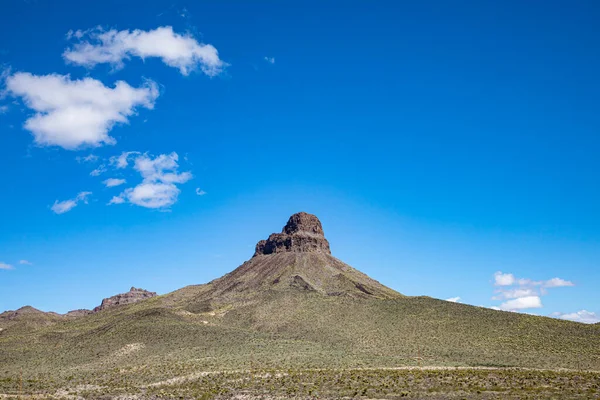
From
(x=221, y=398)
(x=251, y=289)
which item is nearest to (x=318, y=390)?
(x=221, y=398)

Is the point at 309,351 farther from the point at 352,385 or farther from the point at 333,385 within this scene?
the point at 352,385

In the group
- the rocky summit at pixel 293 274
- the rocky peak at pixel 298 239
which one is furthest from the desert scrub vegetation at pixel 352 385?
the rocky peak at pixel 298 239

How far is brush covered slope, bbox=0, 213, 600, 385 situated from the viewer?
6712 cm

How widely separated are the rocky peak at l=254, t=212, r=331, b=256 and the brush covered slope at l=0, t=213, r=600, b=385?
28.7 metres

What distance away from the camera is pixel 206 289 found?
168 metres

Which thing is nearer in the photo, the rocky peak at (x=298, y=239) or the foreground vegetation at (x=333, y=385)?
the foreground vegetation at (x=333, y=385)

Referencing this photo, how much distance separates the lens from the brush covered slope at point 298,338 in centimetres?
6712

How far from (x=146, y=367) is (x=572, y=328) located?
245 feet

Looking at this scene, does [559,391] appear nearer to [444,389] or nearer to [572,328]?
[444,389]

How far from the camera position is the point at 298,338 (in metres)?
93.3

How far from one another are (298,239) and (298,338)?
276 ft

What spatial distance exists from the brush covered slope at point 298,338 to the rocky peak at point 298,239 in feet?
94.3

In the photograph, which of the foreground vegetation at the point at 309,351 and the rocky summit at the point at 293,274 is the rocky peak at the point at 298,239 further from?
the foreground vegetation at the point at 309,351

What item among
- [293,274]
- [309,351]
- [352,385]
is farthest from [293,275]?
[352,385]
